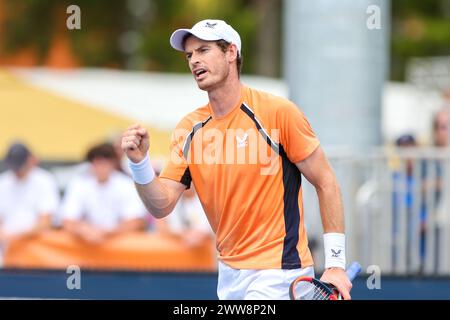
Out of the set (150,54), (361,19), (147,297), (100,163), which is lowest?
(147,297)

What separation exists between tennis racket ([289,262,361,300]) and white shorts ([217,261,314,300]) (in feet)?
0.47

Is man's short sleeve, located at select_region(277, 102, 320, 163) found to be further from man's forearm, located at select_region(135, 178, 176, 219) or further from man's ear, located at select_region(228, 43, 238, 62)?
man's forearm, located at select_region(135, 178, 176, 219)

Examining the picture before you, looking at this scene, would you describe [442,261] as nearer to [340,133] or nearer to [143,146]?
[340,133]

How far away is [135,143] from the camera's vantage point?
534 centimetres

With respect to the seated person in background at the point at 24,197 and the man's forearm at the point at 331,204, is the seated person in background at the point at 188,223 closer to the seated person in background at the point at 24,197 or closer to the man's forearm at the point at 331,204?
the seated person in background at the point at 24,197

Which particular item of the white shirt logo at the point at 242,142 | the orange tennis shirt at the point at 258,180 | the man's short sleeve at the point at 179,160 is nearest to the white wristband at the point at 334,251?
the orange tennis shirt at the point at 258,180

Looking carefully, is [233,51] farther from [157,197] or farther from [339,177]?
[339,177]

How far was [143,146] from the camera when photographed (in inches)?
213

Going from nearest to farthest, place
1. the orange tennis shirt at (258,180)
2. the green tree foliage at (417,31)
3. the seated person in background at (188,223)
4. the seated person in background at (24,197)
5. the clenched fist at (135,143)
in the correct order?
the clenched fist at (135,143) → the orange tennis shirt at (258,180) → the seated person in background at (188,223) → the seated person in background at (24,197) → the green tree foliage at (417,31)

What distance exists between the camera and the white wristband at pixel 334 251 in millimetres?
5582

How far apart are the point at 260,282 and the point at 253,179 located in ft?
1.63

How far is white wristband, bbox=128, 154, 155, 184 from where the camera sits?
17.9 feet
